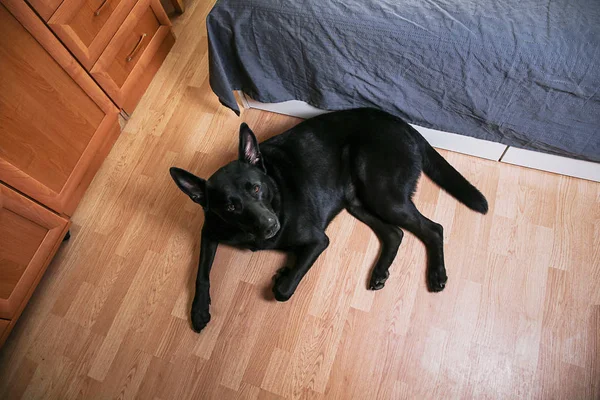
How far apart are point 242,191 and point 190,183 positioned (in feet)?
0.62

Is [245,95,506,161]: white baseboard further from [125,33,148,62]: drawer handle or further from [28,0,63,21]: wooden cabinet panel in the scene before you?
[28,0,63,21]: wooden cabinet panel

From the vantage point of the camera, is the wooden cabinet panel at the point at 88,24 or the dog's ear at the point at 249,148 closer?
the dog's ear at the point at 249,148

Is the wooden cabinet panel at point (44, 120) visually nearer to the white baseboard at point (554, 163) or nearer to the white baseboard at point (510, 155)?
the white baseboard at point (510, 155)

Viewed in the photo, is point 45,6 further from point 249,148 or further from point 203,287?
point 203,287

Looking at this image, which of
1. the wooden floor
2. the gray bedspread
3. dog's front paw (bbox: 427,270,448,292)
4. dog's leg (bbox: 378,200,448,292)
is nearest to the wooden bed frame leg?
the gray bedspread

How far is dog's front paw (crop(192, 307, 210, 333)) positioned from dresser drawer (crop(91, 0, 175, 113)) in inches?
52.5

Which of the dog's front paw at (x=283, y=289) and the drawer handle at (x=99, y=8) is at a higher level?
the drawer handle at (x=99, y=8)

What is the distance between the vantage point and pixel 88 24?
185 cm

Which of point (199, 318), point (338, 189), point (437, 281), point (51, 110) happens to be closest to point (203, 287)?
point (199, 318)

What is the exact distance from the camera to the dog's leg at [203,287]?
5.20 feet

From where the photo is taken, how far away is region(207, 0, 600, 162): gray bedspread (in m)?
1.29

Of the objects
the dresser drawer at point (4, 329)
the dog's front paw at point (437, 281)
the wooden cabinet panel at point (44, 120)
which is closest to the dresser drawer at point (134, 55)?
the wooden cabinet panel at point (44, 120)

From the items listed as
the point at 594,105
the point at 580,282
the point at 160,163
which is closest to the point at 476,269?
the point at 580,282

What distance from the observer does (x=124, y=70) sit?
7.05 feet
